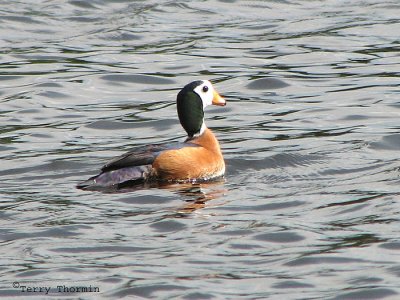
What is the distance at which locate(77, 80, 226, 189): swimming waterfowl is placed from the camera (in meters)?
12.7

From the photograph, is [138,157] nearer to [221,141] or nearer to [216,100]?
[216,100]

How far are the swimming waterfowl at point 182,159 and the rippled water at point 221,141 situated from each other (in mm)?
206

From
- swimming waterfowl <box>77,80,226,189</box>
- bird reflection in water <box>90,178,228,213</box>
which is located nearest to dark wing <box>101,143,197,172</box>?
swimming waterfowl <box>77,80,226,189</box>

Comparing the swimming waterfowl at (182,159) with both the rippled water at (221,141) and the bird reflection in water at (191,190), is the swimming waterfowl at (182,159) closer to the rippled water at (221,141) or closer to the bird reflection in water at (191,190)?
the bird reflection in water at (191,190)

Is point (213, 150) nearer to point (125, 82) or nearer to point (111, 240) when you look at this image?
point (111, 240)

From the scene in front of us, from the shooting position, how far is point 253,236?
10633 millimetres

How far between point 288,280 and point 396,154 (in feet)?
15.2

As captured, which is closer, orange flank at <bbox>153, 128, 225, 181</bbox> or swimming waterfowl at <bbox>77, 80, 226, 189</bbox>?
swimming waterfowl at <bbox>77, 80, 226, 189</bbox>

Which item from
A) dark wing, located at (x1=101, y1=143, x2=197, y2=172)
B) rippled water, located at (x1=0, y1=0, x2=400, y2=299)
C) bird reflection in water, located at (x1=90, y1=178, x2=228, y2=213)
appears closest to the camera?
rippled water, located at (x1=0, y1=0, x2=400, y2=299)

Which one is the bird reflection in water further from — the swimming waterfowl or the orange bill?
the orange bill

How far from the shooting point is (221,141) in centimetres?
1484

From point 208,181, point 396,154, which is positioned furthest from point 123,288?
point 396,154

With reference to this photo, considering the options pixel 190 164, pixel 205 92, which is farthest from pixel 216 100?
pixel 190 164

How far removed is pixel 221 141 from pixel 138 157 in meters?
2.18
